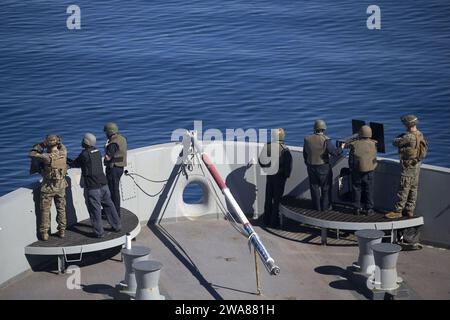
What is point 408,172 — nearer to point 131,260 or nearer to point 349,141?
point 349,141

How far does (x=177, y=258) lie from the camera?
1436 cm

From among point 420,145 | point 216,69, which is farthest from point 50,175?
point 216,69

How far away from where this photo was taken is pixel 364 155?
1459 centimetres

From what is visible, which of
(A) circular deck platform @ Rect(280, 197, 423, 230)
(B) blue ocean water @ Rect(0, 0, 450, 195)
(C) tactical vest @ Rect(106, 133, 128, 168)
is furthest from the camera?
(B) blue ocean water @ Rect(0, 0, 450, 195)

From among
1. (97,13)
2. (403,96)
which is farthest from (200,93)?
(97,13)

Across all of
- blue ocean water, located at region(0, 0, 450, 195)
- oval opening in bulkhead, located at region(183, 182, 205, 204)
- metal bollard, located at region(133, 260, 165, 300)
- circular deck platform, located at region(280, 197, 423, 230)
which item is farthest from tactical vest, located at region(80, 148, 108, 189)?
blue ocean water, located at region(0, 0, 450, 195)

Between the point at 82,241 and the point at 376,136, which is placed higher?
the point at 376,136

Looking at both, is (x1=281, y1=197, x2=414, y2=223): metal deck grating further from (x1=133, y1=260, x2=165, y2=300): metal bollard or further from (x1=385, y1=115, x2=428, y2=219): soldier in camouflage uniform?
(x1=133, y1=260, x2=165, y2=300): metal bollard

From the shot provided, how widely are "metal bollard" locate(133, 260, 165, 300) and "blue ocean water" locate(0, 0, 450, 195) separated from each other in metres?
15.5

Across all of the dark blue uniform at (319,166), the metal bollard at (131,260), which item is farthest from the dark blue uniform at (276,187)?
the metal bollard at (131,260)

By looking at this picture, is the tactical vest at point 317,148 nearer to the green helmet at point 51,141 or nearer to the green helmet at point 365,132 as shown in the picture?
the green helmet at point 365,132

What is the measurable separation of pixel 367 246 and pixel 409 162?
1.67 m

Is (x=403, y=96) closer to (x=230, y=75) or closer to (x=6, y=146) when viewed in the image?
(x=230, y=75)

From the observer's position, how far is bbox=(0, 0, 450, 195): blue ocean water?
32906 millimetres
